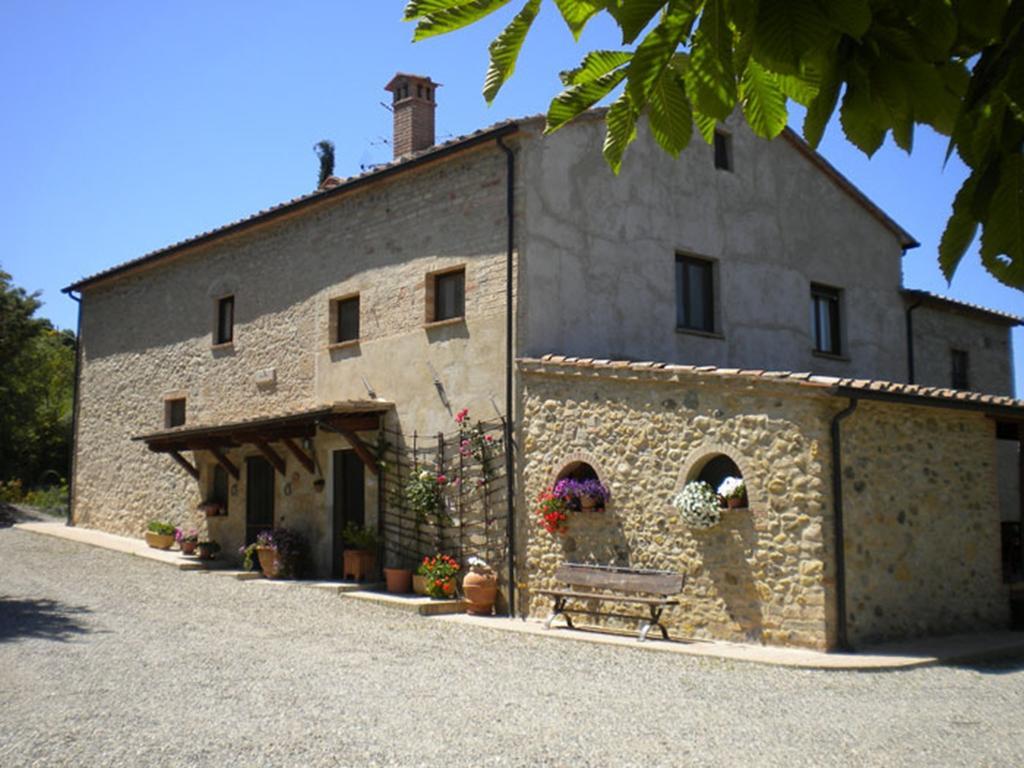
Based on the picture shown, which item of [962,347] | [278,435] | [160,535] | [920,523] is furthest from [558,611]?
[962,347]

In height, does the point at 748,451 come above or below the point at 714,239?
below

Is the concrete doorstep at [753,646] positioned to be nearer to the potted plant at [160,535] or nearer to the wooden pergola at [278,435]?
the wooden pergola at [278,435]

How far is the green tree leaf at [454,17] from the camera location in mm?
2016

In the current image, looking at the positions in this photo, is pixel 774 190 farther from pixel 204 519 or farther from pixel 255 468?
pixel 204 519

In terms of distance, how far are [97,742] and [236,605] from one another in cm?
700

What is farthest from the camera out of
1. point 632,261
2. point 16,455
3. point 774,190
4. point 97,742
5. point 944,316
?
point 16,455

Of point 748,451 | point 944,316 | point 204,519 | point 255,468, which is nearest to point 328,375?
point 255,468

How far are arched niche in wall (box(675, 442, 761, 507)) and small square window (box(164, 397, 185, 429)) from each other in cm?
1218

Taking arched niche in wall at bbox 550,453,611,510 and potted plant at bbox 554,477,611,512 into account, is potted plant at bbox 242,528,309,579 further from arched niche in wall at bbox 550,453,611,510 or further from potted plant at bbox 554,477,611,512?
potted plant at bbox 554,477,611,512

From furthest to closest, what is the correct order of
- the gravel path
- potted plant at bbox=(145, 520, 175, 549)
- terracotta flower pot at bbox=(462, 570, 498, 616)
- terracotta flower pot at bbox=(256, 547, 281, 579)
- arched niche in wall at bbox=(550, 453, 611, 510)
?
potted plant at bbox=(145, 520, 175, 549), terracotta flower pot at bbox=(256, 547, 281, 579), terracotta flower pot at bbox=(462, 570, 498, 616), arched niche in wall at bbox=(550, 453, 611, 510), the gravel path

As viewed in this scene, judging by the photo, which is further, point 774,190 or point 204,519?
point 204,519

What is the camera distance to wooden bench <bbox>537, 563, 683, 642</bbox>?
1087 centimetres

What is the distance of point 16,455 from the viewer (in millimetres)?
28359

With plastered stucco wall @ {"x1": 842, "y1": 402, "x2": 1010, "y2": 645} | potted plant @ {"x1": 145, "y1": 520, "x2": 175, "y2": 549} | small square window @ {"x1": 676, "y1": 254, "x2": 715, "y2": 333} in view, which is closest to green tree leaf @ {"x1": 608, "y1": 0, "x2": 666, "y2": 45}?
plastered stucco wall @ {"x1": 842, "y1": 402, "x2": 1010, "y2": 645}
